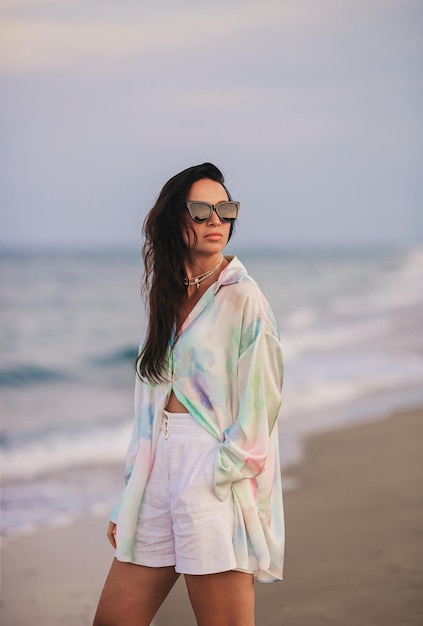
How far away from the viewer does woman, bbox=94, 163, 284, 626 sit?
108 inches

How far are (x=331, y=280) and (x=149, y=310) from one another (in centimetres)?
2833

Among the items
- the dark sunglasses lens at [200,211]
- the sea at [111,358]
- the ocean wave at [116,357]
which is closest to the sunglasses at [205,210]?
the dark sunglasses lens at [200,211]

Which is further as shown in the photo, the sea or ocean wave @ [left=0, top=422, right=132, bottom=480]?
ocean wave @ [left=0, top=422, right=132, bottom=480]

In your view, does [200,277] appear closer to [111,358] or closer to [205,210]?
[205,210]

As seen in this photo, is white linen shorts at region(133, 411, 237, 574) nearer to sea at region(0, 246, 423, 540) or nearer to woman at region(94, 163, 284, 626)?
woman at region(94, 163, 284, 626)

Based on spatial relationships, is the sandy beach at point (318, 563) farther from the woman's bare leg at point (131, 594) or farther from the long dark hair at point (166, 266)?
the long dark hair at point (166, 266)

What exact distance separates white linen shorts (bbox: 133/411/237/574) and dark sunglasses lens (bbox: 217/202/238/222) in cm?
58

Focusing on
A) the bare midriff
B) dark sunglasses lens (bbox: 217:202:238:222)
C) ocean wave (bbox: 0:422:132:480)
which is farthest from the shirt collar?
ocean wave (bbox: 0:422:132:480)

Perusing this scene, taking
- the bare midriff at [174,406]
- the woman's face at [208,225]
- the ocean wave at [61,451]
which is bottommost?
the ocean wave at [61,451]

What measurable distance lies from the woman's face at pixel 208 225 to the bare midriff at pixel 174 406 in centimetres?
43

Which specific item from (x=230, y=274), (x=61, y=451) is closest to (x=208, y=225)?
(x=230, y=274)

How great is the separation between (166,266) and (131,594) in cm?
95

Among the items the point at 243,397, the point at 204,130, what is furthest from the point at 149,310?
the point at 204,130

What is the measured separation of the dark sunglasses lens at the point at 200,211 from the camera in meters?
2.88
